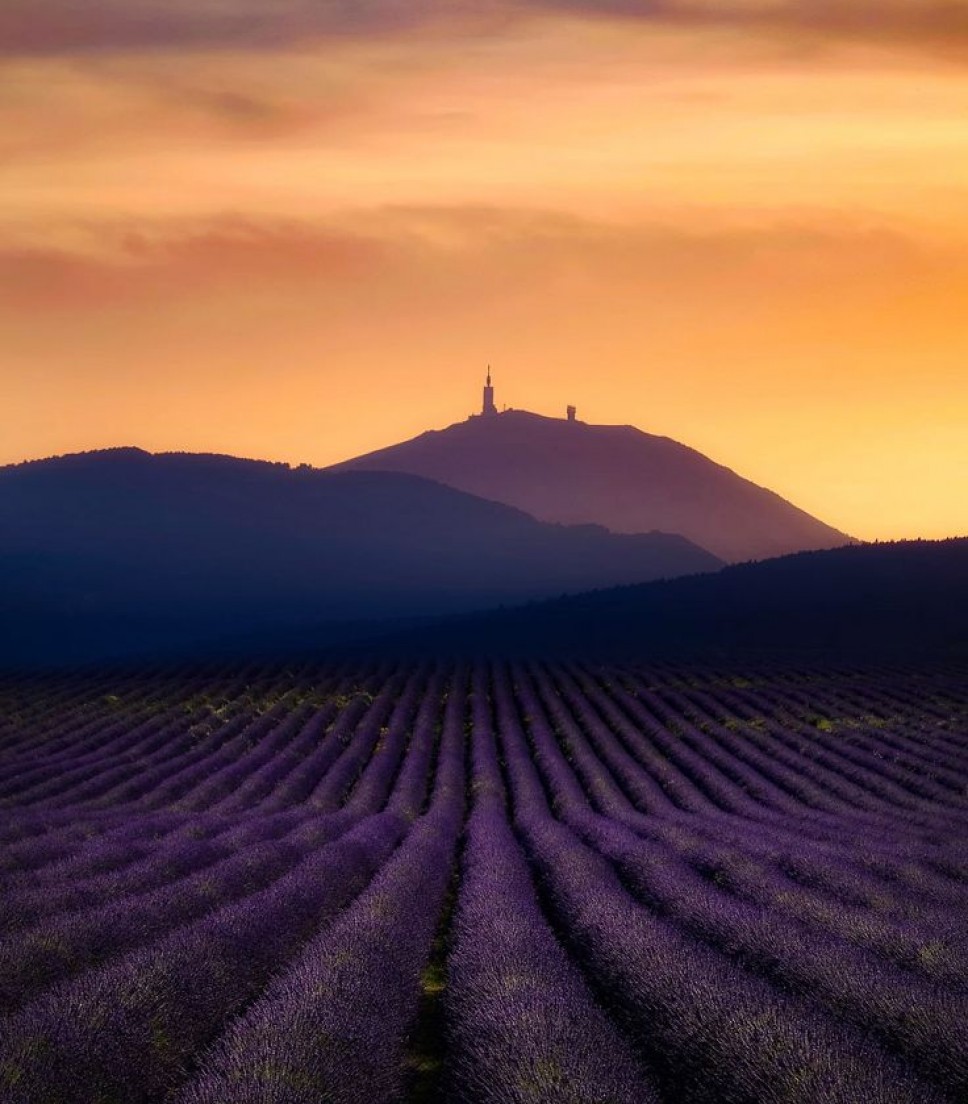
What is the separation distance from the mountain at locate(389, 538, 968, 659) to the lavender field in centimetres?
3118

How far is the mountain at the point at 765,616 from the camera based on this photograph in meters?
55.3

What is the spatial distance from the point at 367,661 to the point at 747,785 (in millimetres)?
27249

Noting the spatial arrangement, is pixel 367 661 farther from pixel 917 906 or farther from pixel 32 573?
pixel 32 573

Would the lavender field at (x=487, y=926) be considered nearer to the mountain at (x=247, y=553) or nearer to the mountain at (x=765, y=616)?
the mountain at (x=765, y=616)

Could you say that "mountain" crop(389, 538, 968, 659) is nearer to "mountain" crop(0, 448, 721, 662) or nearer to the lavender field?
"mountain" crop(0, 448, 721, 662)

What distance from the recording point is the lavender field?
4.67m

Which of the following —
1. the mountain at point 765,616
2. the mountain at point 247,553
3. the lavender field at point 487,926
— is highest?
the mountain at point 247,553

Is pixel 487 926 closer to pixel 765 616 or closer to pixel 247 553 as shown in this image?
pixel 765 616

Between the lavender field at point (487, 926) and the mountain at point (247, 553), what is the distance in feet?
219

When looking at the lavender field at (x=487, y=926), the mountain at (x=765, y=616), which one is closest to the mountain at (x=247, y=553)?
the mountain at (x=765, y=616)

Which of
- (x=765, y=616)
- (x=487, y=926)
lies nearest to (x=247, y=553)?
(x=765, y=616)

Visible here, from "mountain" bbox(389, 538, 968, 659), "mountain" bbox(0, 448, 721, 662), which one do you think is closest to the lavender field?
"mountain" bbox(389, 538, 968, 659)

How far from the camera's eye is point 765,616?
2564 inches

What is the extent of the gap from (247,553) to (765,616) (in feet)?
266
